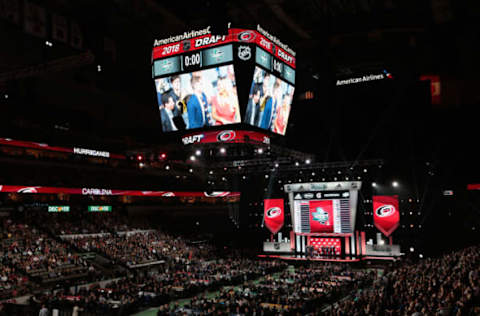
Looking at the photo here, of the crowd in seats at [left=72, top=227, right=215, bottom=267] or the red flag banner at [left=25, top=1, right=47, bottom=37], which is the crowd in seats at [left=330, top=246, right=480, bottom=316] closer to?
the red flag banner at [left=25, top=1, right=47, bottom=37]

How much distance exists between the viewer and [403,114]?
36.5 metres

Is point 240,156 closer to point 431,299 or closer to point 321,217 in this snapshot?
point 321,217

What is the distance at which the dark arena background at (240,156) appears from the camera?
42.4 feet

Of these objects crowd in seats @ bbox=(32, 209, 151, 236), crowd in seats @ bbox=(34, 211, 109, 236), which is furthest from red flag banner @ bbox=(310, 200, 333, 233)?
crowd in seats @ bbox=(34, 211, 109, 236)

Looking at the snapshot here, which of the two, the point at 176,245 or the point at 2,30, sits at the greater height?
the point at 2,30

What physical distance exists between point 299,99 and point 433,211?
1535cm

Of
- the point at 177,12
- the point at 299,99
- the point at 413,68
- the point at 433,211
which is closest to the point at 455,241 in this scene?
the point at 433,211

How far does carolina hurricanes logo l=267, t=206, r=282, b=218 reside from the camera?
3995cm

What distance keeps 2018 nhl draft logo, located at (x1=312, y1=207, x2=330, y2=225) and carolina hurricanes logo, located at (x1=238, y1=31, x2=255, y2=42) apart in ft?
83.9

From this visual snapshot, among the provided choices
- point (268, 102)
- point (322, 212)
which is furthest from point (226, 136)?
point (322, 212)

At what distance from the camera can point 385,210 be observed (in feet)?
115

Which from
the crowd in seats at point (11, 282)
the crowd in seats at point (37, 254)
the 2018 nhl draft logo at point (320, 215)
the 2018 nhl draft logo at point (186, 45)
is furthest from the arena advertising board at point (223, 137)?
the 2018 nhl draft logo at point (320, 215)

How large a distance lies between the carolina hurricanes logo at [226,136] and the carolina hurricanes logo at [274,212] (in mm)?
24826

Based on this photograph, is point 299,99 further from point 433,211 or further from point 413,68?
point 413,68
